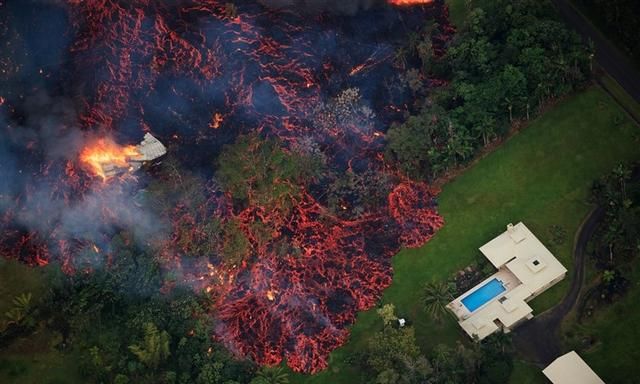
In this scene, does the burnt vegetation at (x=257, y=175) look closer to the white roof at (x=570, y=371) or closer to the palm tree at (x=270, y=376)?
the palm tree at (x=270, y=376)

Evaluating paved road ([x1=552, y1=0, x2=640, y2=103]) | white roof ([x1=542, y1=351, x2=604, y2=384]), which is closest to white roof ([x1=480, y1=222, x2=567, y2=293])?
white roof ([x1=542, y1=351, x2=604, y2=384])

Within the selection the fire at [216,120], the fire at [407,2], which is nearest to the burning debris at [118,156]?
the fire at [216,120]

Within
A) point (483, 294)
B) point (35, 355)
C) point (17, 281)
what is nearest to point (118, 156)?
point (17, 281)

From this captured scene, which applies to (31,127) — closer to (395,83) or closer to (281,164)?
(281,164)

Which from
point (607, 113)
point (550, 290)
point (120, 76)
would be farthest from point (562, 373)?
point (120, 76)

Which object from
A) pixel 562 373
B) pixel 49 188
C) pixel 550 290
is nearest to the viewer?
pixel 562 373

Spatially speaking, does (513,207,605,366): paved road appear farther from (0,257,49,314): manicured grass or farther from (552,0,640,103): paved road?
(0,257,49,314): manicured grass
